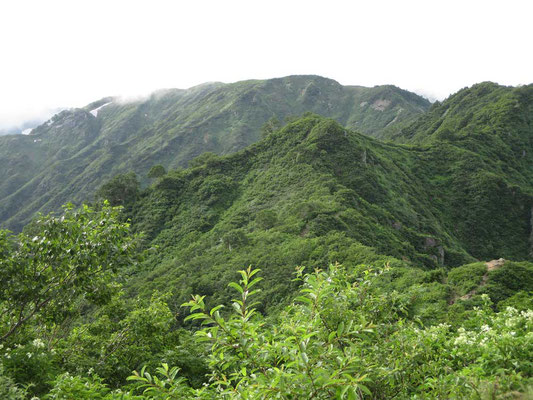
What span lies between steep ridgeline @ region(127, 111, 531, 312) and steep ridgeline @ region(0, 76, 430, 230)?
70.9 metres

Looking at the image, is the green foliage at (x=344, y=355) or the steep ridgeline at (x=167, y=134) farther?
the steep ridgeline at (x=167, y=134)

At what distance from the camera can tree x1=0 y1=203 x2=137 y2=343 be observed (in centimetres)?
605

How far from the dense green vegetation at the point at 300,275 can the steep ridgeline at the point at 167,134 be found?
6692 centimetres

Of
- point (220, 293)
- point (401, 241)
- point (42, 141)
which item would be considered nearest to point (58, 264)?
point (220, 293)

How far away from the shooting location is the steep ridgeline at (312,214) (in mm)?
27172

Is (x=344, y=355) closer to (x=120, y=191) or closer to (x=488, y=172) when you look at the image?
(x=120, y=191)

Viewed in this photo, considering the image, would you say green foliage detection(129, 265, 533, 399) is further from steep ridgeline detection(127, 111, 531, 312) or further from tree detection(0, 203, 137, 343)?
steep ridgeline detection(127, 111, 531, 312)

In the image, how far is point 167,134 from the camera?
143m

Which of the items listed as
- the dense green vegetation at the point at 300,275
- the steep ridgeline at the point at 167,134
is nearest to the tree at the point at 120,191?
the dense green vegetation at the point at 300,275

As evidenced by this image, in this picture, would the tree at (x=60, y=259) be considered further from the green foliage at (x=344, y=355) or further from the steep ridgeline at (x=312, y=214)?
the steep ridgeline at (x=312, y=214)

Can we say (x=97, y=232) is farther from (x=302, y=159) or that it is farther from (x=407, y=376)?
(x=302, y=159)

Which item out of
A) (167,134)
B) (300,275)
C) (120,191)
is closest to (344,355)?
(300,275)

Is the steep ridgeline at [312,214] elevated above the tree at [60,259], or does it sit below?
below

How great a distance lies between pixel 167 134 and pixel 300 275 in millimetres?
149684
